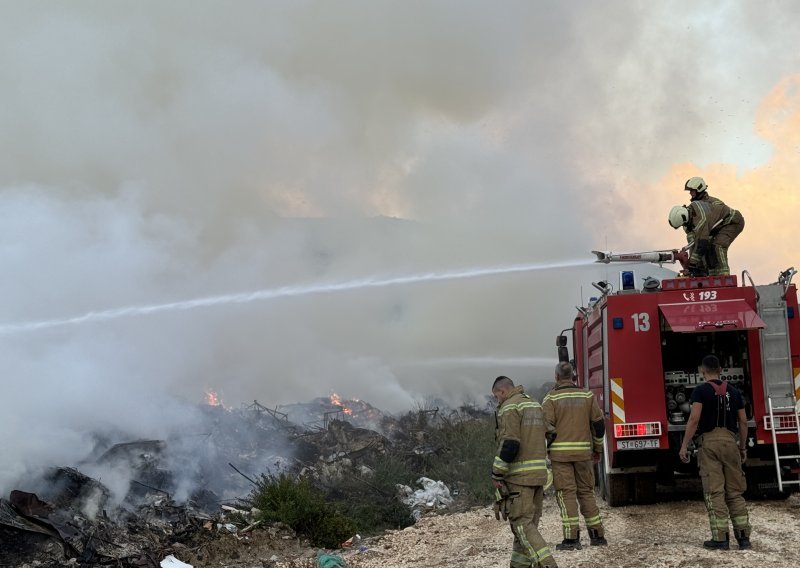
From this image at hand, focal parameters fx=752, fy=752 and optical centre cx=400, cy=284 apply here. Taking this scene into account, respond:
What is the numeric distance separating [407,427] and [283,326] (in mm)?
10364

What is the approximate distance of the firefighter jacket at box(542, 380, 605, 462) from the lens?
657 cm

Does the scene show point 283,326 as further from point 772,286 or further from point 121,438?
point 772,286

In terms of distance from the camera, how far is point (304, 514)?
8.48 m

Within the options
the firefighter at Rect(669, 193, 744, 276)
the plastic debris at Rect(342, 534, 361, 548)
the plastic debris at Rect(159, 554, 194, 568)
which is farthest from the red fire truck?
the plastic debris at Rect(159, 554, 194, 568)

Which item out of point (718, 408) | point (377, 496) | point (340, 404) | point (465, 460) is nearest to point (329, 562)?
point (718, 408)

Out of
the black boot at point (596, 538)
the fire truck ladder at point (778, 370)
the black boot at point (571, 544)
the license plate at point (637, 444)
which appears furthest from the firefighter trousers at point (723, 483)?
the fire truck ladder at point (778, 370)

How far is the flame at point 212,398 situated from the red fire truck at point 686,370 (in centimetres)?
1410

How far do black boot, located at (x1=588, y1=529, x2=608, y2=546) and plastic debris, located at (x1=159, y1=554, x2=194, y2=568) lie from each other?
12.2 ft

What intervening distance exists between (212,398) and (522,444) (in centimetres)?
1642

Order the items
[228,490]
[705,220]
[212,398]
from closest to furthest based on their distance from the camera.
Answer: [705,220] < [228,490] < [212,398]

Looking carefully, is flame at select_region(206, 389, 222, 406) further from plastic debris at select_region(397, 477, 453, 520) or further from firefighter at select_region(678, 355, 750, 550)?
firefighter at select_region(678, 355, 750, 550)

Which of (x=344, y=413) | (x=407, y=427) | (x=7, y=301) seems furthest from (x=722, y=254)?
(x=344, y=413)

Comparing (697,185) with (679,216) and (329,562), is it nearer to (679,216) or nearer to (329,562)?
(679,216)

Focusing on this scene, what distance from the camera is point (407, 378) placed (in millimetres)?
27375
